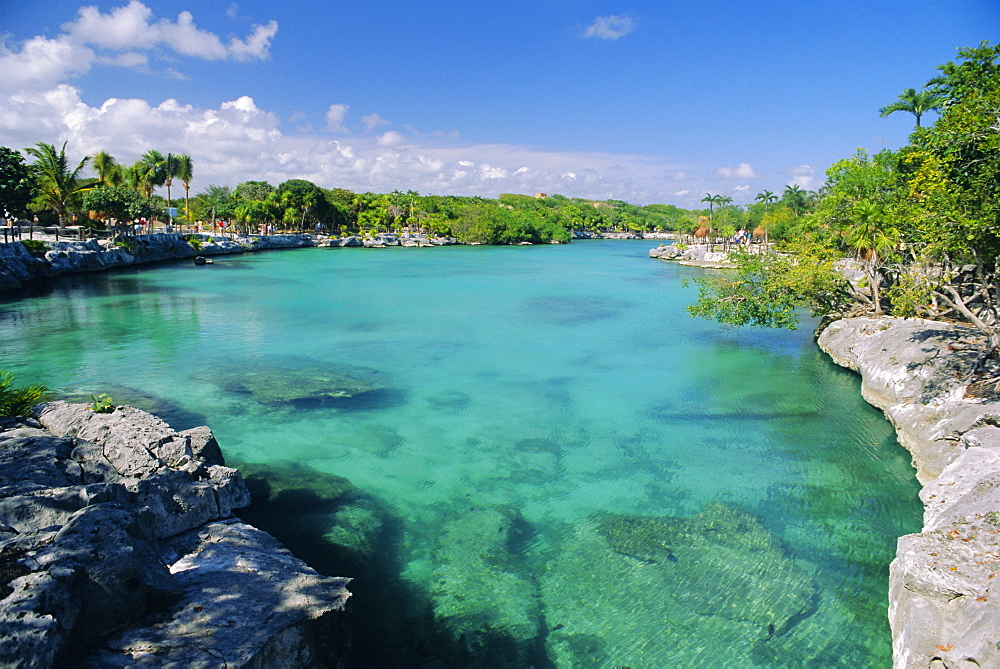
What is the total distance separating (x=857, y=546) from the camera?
9539mm

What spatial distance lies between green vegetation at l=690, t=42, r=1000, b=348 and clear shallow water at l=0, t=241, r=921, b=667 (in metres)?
2.66

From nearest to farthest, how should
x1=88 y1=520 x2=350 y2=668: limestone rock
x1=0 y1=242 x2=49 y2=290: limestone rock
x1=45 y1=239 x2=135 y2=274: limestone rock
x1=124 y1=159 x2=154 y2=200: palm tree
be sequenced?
x1=88 y1=520 x2=350 y2=668: limestone rock
x1=0 y1=242 x2=49 y2=290: limestone rock
x1=45 y1=239 x2=135 y2=274: limestone rock
x1=124 y1=159 x2=154 y2=200: palm tree

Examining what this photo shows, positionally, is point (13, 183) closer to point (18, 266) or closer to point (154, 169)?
point (18, 266)

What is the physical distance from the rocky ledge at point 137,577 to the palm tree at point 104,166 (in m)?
73.2

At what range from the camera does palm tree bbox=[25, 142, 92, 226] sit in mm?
53344

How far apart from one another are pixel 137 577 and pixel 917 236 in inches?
561

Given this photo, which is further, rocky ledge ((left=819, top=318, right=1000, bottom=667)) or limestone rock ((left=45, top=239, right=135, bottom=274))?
limestone rock ((left=45, top=239, right=135, bottom=274))

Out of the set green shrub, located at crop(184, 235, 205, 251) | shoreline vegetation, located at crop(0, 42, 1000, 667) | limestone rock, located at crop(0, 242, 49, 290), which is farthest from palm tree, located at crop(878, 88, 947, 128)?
green shrub, located at crop(184, 235, 205, 251)

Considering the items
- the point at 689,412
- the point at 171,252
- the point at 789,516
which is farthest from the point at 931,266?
the point at 171,252

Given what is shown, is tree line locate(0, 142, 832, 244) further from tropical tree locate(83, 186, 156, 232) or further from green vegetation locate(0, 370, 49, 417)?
green vegetation locate(0, 370, 49, 417)

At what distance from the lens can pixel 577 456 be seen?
43.2 feet

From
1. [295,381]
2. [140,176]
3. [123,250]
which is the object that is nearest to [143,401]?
[295,381]

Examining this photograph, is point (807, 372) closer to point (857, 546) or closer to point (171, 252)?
point (857, 546)

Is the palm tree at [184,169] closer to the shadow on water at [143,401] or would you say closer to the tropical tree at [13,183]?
the tropical tree at [13,183]
